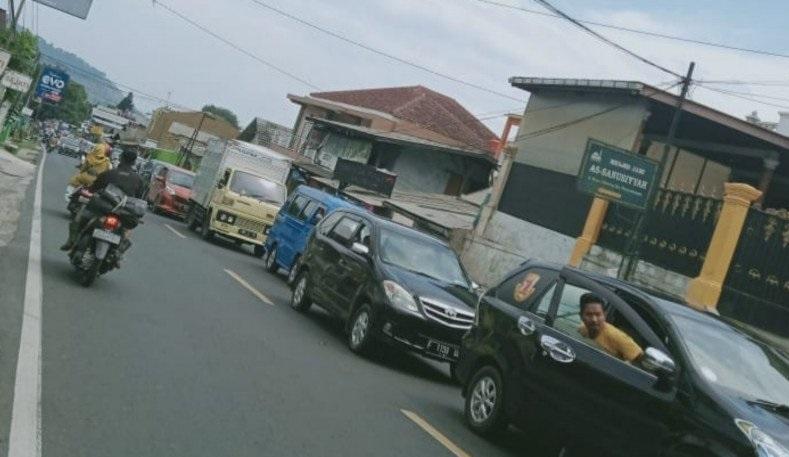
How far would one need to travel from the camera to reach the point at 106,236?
10109mm

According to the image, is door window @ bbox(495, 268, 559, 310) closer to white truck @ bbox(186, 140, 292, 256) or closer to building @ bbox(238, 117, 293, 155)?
white truck @ bbox(186, 140, 292, 256)

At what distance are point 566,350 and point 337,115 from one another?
4194 centimetres

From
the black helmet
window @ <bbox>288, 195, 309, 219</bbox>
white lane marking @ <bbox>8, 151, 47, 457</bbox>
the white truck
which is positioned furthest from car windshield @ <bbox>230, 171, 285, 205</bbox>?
white lane marking @ <bbox>8, 151, 47, 457</bbox>

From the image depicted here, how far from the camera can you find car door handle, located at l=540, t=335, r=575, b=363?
6.57m

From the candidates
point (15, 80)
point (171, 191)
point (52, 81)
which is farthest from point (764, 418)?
point (52, 81)

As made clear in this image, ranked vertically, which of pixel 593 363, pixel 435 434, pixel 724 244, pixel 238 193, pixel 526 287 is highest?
pixel 724 244

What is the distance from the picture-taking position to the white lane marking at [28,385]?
15.7ft

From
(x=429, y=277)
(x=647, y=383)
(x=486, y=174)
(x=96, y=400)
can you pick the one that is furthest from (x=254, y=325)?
(x=486, y=174)

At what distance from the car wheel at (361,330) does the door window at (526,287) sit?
2.32 meters

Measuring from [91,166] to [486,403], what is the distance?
347 inches

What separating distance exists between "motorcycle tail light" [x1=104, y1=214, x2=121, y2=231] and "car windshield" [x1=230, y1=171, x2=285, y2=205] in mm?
11486

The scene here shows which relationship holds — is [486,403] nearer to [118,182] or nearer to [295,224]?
[118,182]

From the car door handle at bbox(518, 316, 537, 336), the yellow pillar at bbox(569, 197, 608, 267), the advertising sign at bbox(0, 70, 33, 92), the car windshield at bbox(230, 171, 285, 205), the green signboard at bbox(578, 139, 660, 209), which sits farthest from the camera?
the advertising sign at bbox(0, 70, 33, 92)

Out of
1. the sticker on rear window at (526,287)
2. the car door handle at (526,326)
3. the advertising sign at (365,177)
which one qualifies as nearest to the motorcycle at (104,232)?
the sticker on rear window at (526,287)
